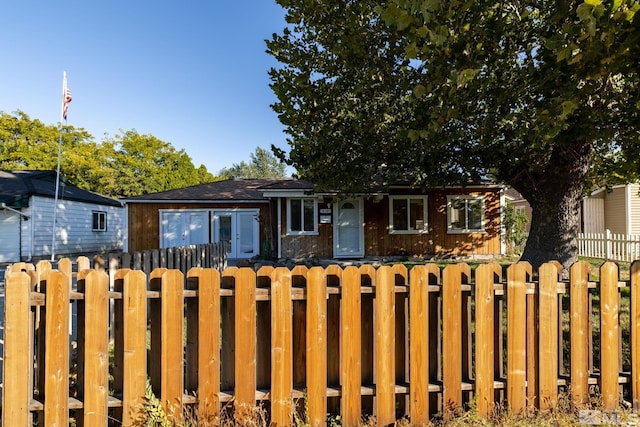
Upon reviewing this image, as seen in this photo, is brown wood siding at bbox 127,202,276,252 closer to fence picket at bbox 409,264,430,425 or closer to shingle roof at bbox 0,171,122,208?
shingle roof at bbox 0,171,122,208

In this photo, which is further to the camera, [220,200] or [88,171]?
[88,171]

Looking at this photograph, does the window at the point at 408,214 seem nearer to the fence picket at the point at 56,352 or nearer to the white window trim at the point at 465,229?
the white window trim at the point at 465,229

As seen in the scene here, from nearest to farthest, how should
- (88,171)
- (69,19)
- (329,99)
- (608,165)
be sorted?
(329,99) → (608,165) → (69,19) → (88,171)

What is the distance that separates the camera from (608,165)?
29.1 ft

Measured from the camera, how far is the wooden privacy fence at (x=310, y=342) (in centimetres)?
217

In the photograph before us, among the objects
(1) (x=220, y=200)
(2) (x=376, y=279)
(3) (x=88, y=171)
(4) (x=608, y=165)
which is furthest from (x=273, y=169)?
(2) (x=376, y=279)

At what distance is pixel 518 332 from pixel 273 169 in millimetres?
66336

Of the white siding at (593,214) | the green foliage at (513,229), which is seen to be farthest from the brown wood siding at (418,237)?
the white siding at (593,214)

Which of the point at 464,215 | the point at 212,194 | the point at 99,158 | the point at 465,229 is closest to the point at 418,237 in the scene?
the point at 465,229

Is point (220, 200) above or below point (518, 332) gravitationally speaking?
above

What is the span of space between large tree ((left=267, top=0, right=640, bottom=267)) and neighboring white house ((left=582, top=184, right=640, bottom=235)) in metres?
11.3

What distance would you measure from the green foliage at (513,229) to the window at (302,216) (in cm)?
781

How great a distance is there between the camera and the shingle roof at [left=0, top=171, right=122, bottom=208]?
Answer: 14352 millimetres

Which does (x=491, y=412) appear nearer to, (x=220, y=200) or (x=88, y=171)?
(x=220, y=200)
